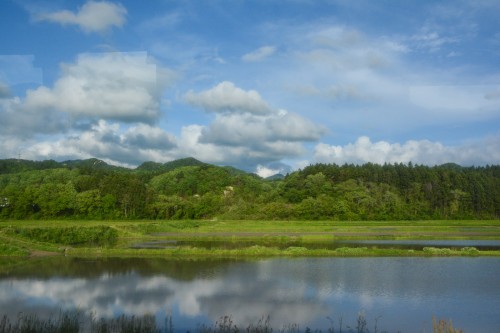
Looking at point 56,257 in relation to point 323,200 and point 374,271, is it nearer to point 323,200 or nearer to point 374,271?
point 374,271

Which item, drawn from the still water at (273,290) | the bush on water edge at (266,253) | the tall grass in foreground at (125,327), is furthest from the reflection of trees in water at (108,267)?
the tall grass in foreground at (125,327)

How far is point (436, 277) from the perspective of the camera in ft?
76.4

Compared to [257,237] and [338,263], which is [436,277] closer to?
[338,263]

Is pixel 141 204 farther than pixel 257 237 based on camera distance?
Yes

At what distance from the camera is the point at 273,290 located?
67.2ft

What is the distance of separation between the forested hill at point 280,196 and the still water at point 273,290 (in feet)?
151

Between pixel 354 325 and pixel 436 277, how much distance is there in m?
10.6

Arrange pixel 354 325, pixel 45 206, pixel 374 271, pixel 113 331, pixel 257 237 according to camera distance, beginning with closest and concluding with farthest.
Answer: pixel 113 331 < pixel 354 325 < pixel 374 271 < pixel 257 237 < pixel 45 206

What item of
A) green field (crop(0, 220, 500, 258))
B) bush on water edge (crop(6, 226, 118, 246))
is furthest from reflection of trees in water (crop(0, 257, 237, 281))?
bush on water edge (crop(6, 226, 118, 246))

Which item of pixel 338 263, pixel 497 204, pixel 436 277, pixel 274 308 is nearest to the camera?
pixel 274 308

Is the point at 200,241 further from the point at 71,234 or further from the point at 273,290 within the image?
the point at 273,290

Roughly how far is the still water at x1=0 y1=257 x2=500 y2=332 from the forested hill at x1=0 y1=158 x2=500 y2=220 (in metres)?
46.2

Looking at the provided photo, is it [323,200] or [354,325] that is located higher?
[323,200]

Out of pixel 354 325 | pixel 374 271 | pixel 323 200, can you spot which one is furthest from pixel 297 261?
pixel 323 200
